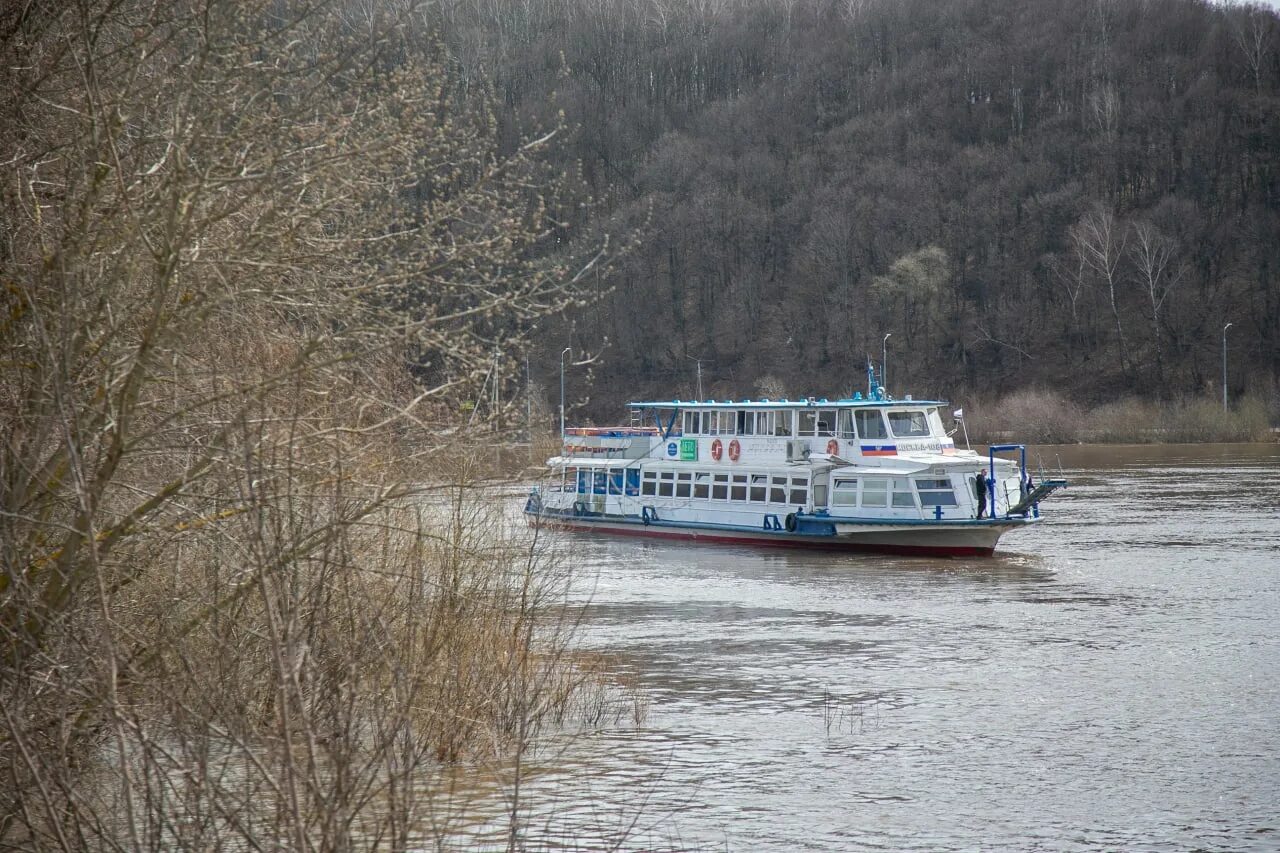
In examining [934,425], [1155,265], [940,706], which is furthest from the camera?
[1155,265]

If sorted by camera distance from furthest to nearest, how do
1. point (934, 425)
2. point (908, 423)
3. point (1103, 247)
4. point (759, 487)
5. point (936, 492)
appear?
1. point (1103, 247)
2. point (759, 487)
3. point (934, 425)
4. point (908, 423)
5. point (936, 492)

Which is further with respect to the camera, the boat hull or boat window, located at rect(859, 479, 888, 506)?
boat window, located at rect(859, 479, 888, 506)

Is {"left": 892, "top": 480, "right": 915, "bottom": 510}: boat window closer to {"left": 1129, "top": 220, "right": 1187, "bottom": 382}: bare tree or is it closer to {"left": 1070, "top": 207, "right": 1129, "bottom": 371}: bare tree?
{"left": 1129, "top": 220, "right": 1187, "bottom": 382}: bare tree

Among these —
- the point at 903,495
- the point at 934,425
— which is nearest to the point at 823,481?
the point at 903,495

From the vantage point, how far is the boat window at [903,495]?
34.7 m

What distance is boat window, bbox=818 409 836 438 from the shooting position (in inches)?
1431

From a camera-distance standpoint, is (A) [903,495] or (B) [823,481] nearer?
(A) [903,495]

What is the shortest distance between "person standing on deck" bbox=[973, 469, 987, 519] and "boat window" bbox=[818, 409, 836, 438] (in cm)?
400

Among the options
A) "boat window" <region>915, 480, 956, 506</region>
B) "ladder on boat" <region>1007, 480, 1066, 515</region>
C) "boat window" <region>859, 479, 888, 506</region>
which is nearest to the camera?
"ladder on boat" <region>1007, 480, 1066, 515</region>

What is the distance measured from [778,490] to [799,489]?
2.90 ft

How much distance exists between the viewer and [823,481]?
36500 mm

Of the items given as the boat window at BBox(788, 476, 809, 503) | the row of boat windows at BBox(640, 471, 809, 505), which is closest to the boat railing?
the row of boat windows at BBox(640, 471, 809, 505)

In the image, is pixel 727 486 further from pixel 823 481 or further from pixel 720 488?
pixel 823 481

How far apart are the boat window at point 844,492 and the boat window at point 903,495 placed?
→ 1089 millimetres
